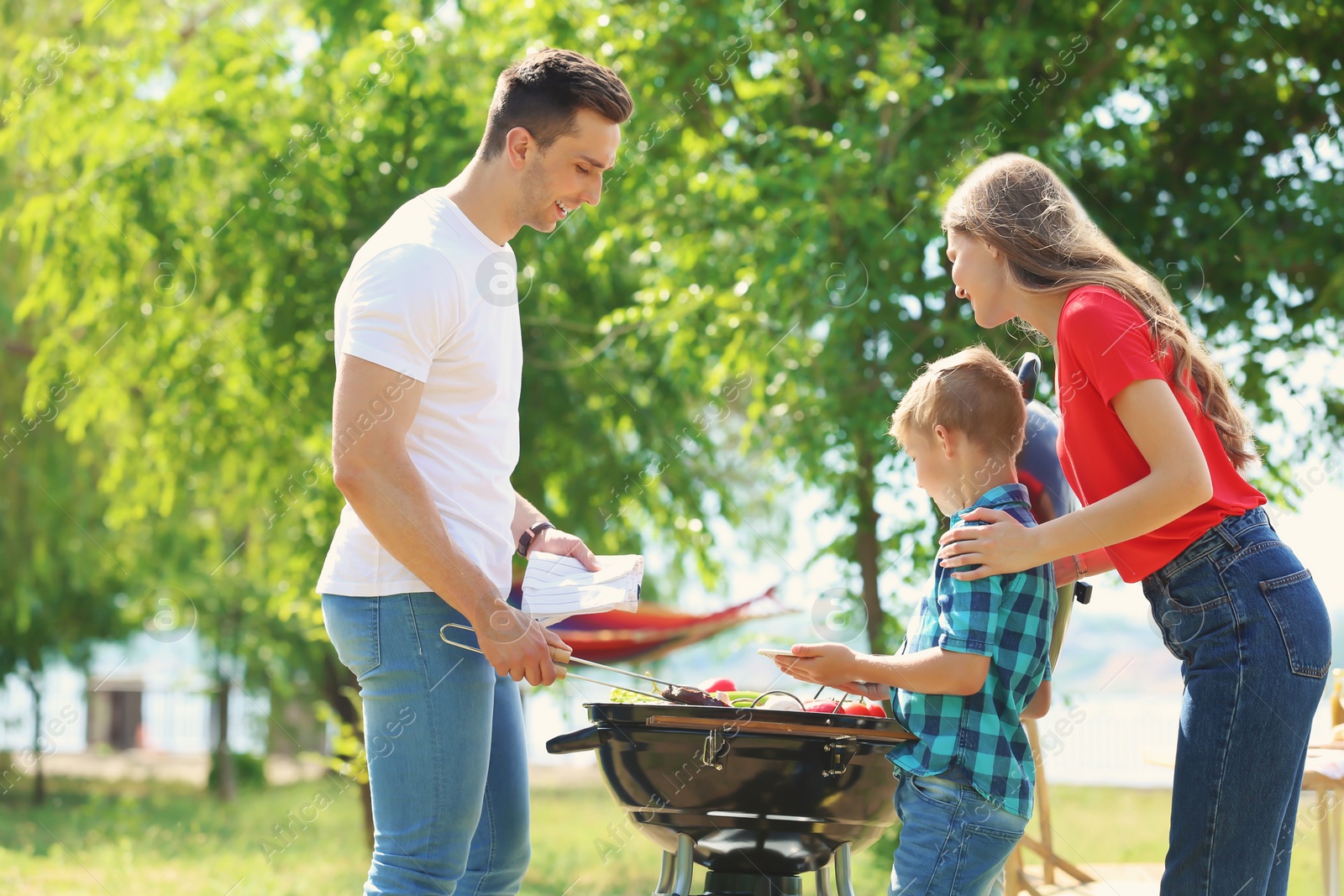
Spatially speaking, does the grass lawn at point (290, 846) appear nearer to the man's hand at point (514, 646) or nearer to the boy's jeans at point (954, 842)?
the man's hand at point (514, 646)

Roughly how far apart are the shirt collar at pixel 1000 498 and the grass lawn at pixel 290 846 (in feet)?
7.74

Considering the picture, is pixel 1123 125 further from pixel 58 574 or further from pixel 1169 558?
pixel 58 574

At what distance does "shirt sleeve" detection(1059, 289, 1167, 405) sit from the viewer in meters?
1.79

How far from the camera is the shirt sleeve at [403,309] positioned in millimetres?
1850

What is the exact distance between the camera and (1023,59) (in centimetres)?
548

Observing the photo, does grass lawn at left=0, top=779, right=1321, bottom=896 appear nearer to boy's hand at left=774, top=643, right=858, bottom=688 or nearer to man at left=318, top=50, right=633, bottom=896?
man at left=318, top=50, right=633, bottom=896

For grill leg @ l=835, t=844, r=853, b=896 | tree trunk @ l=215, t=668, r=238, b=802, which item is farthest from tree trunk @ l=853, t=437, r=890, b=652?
tree trunk @ l=215, t=668, r=238, b=802

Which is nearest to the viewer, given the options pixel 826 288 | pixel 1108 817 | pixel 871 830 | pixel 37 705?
pixel 871 830

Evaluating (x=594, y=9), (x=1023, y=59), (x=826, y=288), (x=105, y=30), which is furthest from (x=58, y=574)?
(x=1023, y=59)

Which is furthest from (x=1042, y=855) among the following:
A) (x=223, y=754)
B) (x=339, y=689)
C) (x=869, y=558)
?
(x=223, y=754)

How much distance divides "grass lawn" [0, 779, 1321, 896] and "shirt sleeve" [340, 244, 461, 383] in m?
2.36

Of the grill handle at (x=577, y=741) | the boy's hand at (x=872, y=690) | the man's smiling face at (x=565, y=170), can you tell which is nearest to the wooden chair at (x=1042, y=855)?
the boy's hand at (x=872, y=690)

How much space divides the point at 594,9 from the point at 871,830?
15.7ft

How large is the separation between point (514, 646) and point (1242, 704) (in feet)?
3.58
